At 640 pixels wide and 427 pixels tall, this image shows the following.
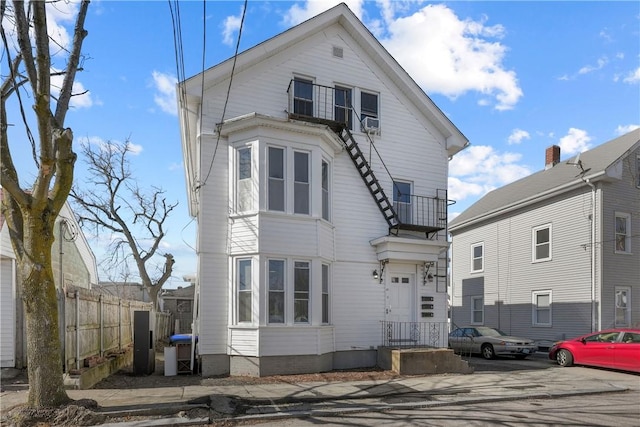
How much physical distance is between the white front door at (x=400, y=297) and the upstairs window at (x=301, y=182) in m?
3.84

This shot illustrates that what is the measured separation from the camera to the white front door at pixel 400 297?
48.0ft

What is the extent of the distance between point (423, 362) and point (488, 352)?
22.0ft

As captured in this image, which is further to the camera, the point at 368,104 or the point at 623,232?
the point at 623,232

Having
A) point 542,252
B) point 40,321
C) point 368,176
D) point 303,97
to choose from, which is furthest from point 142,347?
point 542,252

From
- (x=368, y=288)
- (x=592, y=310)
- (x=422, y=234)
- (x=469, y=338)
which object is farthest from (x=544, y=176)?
(x=368, y=288)

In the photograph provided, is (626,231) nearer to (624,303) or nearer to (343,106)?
(624,303)

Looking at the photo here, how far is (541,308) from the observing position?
2117 centimetres

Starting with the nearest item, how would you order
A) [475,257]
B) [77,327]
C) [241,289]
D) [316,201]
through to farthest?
[77,327], [241,289], [316,201], [475,257]

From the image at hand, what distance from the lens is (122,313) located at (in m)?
16.4

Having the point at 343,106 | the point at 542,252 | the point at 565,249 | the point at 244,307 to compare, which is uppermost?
the point at 343,106

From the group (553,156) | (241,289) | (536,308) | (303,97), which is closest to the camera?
(241,289)

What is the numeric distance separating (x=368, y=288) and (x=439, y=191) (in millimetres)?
4294

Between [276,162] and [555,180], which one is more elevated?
[555,180]

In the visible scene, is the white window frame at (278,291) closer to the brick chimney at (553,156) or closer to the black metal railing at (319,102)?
the black metal railing at (319,102)
